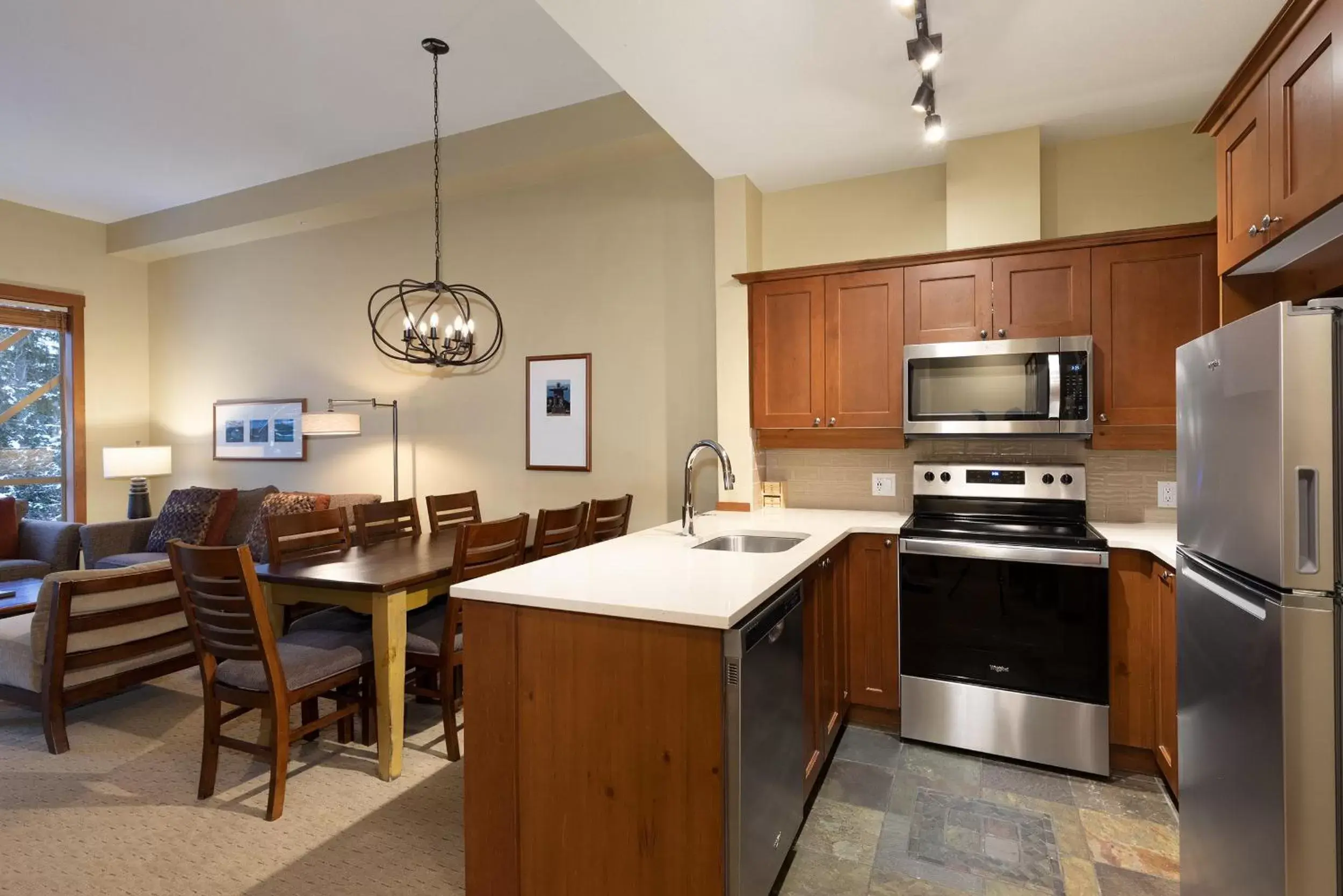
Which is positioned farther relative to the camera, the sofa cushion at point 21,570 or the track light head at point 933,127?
the sofa cushion at point 21,570

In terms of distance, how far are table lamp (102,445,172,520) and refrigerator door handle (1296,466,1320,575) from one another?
6.71 m

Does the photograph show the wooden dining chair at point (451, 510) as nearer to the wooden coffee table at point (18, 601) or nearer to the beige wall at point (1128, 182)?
the wooden coffee table at point (18, 601)

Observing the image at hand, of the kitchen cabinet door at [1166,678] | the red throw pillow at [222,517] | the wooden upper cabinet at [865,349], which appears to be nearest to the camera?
the kitchen cabinet door at [1166,678]

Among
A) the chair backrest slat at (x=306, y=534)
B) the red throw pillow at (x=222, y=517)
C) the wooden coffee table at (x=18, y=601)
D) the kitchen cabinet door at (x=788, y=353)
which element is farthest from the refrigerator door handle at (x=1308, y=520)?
the red throw pillow at (x=222, y=517)

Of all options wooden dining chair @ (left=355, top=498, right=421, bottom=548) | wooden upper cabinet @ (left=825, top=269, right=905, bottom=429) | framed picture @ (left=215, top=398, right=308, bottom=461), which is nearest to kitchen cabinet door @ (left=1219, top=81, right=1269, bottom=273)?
wooden upper cabinet @ (left=825, top=269, right=905, bottom=429)

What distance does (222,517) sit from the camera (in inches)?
181

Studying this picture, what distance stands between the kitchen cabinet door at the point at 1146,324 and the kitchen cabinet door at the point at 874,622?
3.49 feet

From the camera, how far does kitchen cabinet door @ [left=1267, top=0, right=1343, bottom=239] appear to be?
5.04 ft

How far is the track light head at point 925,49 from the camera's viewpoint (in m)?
2.00

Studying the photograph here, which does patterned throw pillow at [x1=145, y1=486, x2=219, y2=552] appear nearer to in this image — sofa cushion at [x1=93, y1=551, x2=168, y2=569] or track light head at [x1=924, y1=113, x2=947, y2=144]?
sofa cushion at [x1=93, y1=551, x2=168, y2=569]

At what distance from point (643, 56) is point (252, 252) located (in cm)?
465

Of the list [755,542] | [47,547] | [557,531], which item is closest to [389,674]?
[557,531]

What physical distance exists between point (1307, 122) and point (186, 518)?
6.04 metres

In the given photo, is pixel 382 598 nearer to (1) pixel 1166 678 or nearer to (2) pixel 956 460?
(2) pixel 956 460
